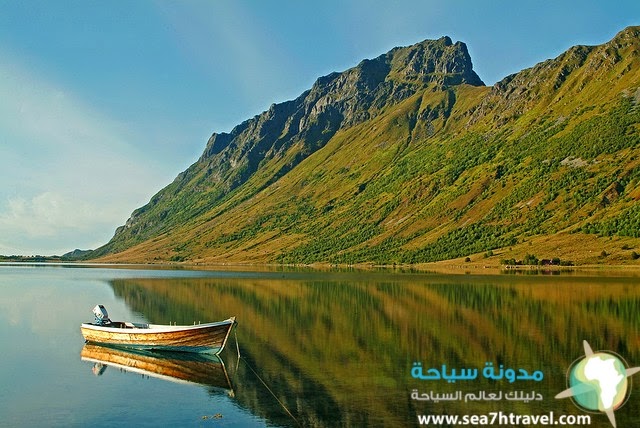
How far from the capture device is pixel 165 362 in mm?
44250

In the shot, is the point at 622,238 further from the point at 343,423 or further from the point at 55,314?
the point at 343,423

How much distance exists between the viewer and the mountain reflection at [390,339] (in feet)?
99.4

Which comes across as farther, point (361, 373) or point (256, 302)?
point (256, 302)

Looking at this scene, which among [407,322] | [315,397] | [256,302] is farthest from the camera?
[256,302]

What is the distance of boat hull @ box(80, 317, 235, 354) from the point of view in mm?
44719

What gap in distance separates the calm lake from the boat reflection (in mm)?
147

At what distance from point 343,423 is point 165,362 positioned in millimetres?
21811

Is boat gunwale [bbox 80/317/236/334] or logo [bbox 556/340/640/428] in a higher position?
boat gunwale [bbox 80/317/236/334]

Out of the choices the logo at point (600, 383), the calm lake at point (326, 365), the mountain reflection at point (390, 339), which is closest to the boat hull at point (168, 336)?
the calm lake at point (326, 365)

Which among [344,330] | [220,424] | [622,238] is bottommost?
[220,424]

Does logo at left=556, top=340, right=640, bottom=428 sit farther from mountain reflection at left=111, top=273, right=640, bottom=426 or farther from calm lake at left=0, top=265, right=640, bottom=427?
mountain reflection at left=111, top=273, right=640, bottom=426

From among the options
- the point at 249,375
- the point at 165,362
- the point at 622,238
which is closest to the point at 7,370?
the point at 165,362

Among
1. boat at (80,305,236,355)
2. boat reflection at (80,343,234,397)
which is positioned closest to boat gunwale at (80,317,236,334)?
boat at (80,305,236,355)

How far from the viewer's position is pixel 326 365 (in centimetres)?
3975
